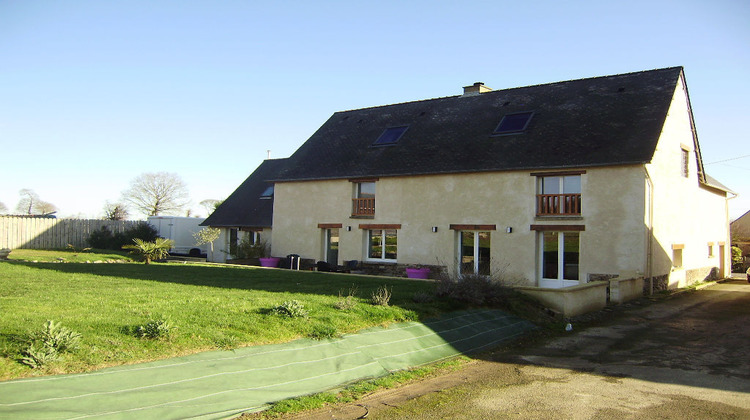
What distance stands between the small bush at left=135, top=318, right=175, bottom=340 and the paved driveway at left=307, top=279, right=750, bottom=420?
2.42m

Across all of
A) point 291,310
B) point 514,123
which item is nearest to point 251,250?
point 514,123

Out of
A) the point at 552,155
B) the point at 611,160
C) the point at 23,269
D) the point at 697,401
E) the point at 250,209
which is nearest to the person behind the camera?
the point at 697,401

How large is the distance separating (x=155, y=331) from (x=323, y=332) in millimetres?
2629

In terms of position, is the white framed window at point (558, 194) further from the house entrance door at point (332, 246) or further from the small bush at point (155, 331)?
the small bush at point (155, 331)

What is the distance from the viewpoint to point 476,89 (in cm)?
2694

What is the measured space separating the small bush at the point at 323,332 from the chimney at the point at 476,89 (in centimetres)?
1957

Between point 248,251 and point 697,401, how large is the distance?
22.8 metres

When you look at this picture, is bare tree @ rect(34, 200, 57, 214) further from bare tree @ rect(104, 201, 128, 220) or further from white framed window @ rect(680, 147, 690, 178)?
white framed window @ rect(680, 147, 690, 178)

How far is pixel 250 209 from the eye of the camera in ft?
103

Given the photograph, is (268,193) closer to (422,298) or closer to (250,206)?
(250,206)

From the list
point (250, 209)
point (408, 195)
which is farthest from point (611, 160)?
point (250, 209)

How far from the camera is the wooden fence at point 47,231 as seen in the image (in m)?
30.1

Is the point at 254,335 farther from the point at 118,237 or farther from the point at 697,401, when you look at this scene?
the point at 118,237

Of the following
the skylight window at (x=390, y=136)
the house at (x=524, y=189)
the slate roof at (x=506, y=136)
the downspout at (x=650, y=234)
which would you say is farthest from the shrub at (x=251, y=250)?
the downspout at (x=650, y=234)
